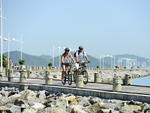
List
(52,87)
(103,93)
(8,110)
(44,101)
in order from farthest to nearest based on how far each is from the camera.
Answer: (52,87)
(44,101)
(103,93)
(8,110)

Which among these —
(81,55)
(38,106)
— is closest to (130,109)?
(38,106)

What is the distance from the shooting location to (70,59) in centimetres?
2014

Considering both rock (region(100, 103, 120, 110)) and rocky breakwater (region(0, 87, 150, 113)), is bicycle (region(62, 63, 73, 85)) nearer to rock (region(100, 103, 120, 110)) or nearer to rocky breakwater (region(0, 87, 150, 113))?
rocky breakwater (region(0, 87, 150, 113))

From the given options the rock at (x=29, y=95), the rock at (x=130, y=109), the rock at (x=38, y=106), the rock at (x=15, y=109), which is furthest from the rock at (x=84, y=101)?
the rock at (x=29, y=95)

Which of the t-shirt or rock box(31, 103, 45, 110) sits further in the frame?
the t-shirt

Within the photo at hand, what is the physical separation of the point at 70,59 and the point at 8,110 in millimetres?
6014

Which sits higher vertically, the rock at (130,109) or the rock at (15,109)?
the rock at (130,109)

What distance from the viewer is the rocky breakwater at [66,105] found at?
45.1 feet

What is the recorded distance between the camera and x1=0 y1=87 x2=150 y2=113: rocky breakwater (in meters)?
13.7

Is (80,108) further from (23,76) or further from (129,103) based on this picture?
(23,76)

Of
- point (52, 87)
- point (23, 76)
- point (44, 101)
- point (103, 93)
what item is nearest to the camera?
point (103, 93)

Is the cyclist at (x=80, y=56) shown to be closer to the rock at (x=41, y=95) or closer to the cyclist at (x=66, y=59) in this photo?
the cyclist at (x=66, y=59)

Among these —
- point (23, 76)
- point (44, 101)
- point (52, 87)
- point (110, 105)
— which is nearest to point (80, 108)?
point (110, 105)

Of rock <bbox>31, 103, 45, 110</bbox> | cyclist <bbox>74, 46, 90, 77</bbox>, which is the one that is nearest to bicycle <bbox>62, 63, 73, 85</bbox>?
cyclist <bbox>74, 46, 90, 77</bbox>
